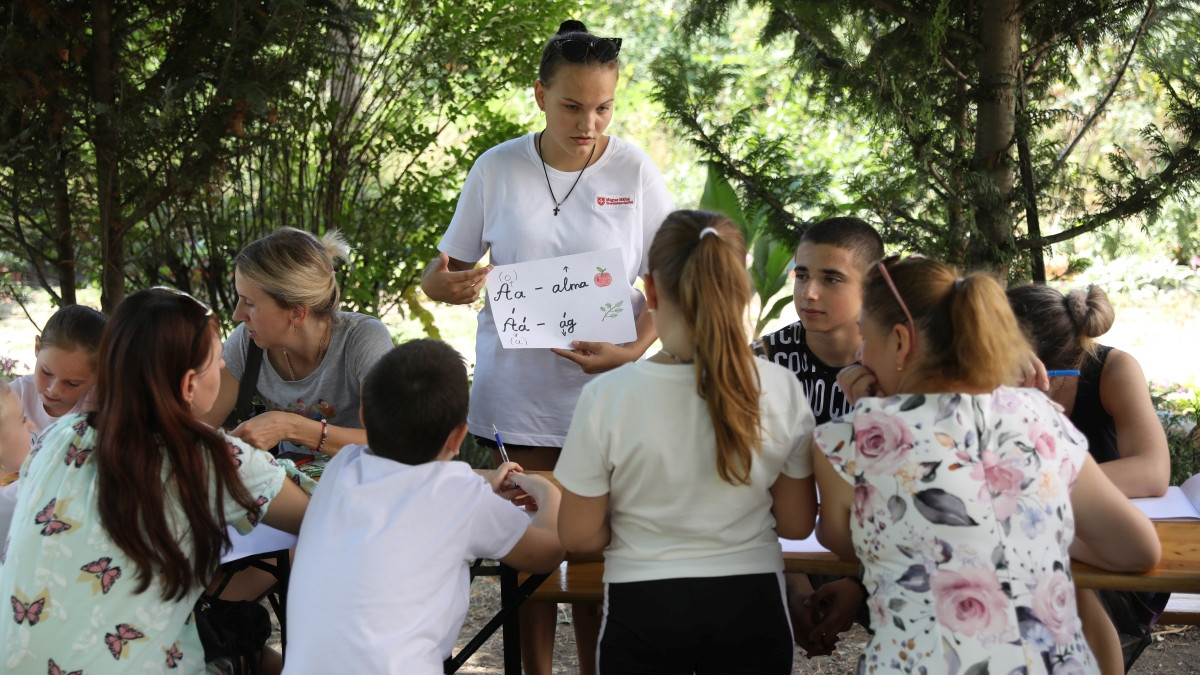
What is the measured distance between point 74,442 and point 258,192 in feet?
12.3

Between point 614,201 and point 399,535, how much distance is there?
4.52 ft

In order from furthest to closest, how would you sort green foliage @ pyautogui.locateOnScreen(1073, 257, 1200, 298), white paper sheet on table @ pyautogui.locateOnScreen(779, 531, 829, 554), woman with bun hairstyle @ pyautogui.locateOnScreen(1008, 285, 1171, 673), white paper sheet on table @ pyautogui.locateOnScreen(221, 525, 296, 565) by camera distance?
green foliage @ pyautogui.locateOnScreen(1073, 257, 1200, 298)
woman with bun hairstyle @ pyautogui.locateOnScreen(1008, 285, 1171, 673)
white paper sheet on table @ pyautogui.locateOnScreen(221, 525, 296, 565)
white paper sheet on table @ pyautogui.locateOnScreen(779, 531, 829, 554)

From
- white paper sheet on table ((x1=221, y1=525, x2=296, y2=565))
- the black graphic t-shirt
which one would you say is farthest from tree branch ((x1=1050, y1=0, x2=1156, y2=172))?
white paper sheet on table ((x1=221, y1=525, x2=296, y2=565))

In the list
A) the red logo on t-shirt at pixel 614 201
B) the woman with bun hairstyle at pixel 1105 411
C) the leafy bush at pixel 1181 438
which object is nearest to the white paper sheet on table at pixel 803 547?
the woman with bun hairstyle at pixel 1105 411

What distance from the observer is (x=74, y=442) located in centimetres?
224

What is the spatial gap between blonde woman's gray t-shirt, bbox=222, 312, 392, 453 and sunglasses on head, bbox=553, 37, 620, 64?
100 cm

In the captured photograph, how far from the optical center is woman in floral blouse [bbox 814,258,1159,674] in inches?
78.9

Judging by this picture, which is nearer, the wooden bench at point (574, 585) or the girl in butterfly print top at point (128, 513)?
the girl in butterfly print top at point (128, 513)

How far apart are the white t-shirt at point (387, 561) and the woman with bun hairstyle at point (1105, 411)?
1482 millimetres

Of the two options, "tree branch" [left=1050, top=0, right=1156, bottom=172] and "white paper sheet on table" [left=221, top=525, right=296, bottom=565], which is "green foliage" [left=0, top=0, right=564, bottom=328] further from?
"tree branch" [left=1050, top=0, right=1156, bottom=172]

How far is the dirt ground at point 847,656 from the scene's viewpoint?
4.00 meters

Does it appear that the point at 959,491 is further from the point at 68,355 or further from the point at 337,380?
the point at 68,355

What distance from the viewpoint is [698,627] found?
2.12m

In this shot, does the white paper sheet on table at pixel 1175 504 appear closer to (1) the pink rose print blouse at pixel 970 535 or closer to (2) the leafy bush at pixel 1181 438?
(1) the pink rose print blouse at pixel 970 535
